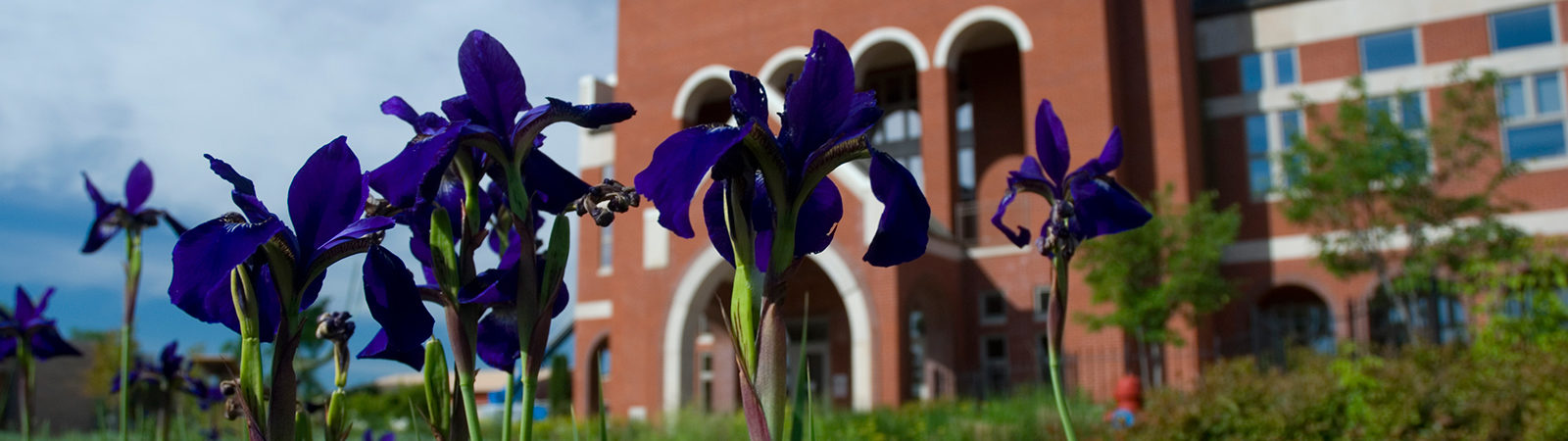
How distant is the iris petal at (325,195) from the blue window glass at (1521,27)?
23141 mm

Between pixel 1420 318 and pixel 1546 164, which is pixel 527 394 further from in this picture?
pixel 1546 164

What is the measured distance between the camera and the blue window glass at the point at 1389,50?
20.8 m

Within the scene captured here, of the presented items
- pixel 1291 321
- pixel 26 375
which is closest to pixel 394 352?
pixel 26 375

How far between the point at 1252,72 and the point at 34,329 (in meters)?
22.4

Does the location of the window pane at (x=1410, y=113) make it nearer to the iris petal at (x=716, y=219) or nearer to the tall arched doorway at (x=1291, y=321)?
the tall arched doorway at (x=1291, y=321)

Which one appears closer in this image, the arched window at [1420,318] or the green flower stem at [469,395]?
the green flower stem at [469,395]

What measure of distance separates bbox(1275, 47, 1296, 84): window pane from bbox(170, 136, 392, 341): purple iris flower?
75.5ft

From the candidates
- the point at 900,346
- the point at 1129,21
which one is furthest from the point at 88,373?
the point at 1129,21

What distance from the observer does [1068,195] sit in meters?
2.35

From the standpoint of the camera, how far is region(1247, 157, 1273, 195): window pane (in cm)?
2152

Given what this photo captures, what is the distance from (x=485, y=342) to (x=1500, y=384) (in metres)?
8.00

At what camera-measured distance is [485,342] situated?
1.63m

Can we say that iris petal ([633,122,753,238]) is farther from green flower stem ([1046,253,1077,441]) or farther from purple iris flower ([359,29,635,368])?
green flower stem ([1046,253,1077,441])

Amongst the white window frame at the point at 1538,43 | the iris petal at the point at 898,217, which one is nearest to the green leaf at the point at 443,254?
the iris petal at the point at 898,217
